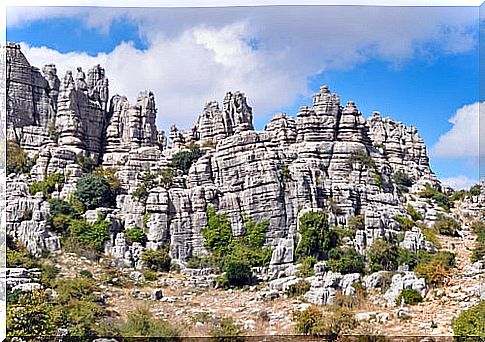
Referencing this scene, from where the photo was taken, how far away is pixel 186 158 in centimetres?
909

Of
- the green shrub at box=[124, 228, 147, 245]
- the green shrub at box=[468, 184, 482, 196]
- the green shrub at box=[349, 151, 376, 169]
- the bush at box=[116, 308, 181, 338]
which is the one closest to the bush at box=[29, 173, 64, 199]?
the green shrub at box=[124, 228, 147, 245]

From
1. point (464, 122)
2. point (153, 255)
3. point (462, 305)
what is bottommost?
point (462, 305)

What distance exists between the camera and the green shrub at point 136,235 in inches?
325

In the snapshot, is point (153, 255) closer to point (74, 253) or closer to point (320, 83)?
point (74, 253)

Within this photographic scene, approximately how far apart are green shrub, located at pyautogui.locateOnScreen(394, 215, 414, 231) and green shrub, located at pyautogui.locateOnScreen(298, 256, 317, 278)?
4.52 feet

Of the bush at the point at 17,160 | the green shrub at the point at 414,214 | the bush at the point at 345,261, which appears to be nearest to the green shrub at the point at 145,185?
the bush at the point at 17,160

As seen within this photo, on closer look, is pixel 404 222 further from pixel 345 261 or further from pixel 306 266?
pixel 306 266

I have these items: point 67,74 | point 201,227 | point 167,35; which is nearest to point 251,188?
point 201,227

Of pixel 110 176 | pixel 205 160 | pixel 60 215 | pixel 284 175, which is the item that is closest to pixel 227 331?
pixel 284 175

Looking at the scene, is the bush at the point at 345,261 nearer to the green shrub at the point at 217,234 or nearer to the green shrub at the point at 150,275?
the green shrub at the point at 217,234

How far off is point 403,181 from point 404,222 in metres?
1.25

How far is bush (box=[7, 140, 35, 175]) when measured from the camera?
27.8ft

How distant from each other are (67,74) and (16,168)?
1.33 meters

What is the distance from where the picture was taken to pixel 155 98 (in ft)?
28.1
